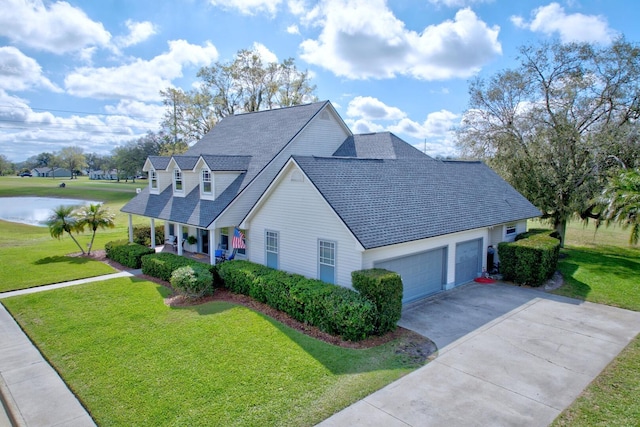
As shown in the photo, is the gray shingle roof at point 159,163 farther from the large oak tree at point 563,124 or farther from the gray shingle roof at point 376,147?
the large oak tree at point 563,124

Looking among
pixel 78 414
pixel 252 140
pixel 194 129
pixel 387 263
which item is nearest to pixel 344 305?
pixel 387 263

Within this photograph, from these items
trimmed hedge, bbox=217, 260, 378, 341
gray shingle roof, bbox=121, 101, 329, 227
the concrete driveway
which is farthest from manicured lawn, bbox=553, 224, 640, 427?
gray shingle roof, bbox=121, 101, 329, 227

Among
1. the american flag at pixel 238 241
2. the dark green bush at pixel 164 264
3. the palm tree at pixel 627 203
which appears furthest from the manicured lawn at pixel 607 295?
the dark green bush at pixel 164 264

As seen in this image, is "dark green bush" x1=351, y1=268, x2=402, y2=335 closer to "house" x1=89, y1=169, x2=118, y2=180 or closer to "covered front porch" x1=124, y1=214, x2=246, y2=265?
"covered front porch" x1=124, y1=214, x2=246, y2=265

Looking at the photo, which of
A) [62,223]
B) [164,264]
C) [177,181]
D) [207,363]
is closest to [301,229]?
[207,363]

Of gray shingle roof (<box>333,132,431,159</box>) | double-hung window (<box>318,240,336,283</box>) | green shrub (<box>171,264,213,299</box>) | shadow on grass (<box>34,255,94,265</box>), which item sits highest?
gray shingle roof (<box>333,132,431,159</box>)
